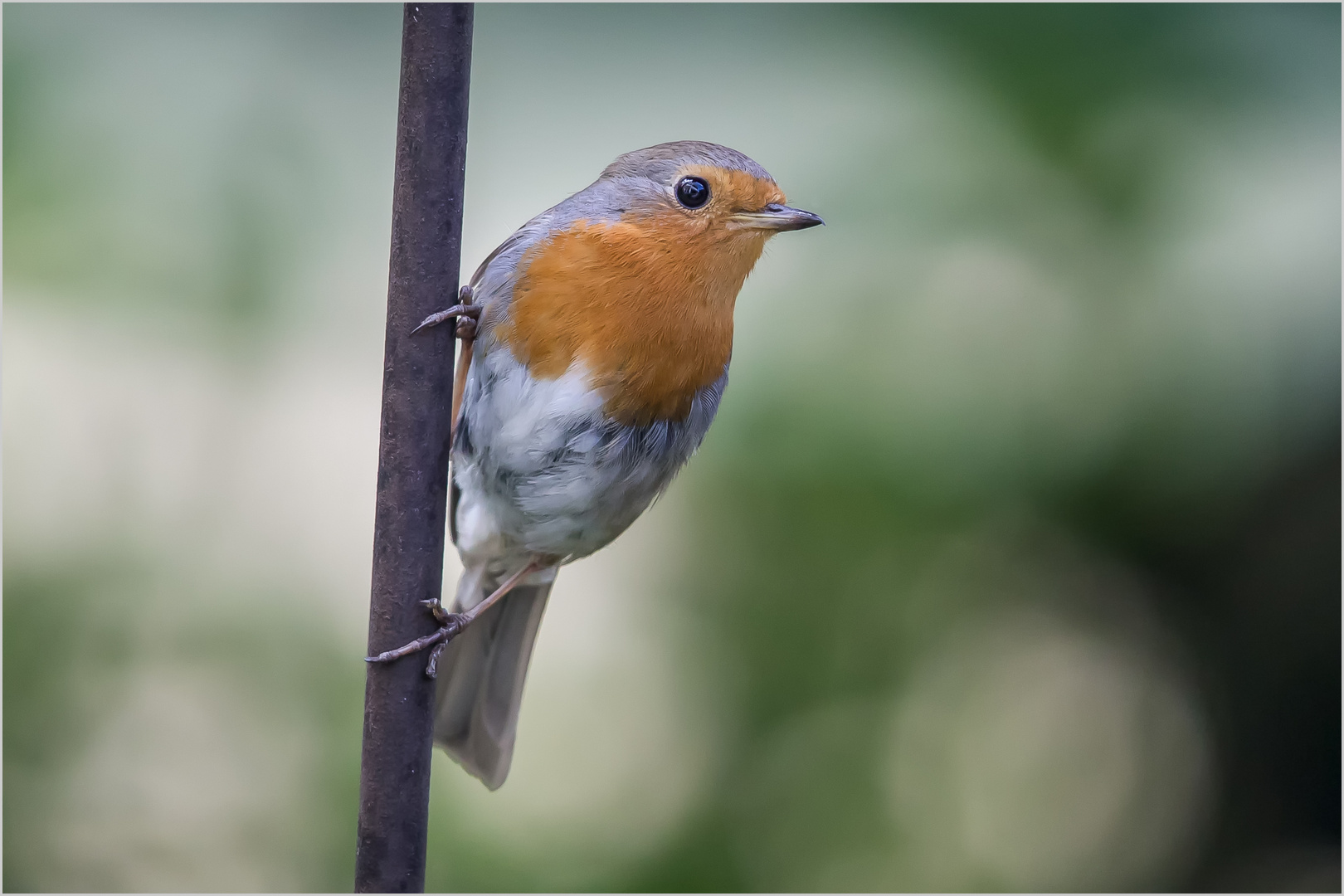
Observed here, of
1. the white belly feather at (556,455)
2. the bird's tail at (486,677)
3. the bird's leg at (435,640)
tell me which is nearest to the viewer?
the bird's leg at (435,640)

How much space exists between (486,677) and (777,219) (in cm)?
118

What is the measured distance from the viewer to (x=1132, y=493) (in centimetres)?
297

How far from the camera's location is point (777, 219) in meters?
2.21

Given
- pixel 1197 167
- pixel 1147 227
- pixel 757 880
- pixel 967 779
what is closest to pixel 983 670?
pixel 967 779

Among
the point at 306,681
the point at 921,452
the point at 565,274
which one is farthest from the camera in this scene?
the point at 921,452

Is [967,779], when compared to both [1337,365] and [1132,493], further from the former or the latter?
[1337,365]

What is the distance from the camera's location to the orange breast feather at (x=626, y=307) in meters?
2.13

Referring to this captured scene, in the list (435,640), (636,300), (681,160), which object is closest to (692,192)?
(681,160)

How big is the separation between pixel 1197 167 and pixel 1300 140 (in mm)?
319

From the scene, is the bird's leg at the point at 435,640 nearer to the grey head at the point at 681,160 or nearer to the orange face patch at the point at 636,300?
the orange face patch at the point at 636,300

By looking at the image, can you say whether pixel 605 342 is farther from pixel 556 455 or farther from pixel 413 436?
pixel 413 436

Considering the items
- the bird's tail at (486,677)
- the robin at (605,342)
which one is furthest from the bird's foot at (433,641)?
the bird's tail at (486,677)

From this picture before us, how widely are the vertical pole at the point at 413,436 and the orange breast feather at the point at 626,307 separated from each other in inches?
18.9

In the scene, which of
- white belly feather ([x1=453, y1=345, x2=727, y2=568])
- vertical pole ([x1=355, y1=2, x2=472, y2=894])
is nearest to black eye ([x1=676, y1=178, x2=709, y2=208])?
white belly feather ([x1=453, y1=345, x2=727, y2=568])
